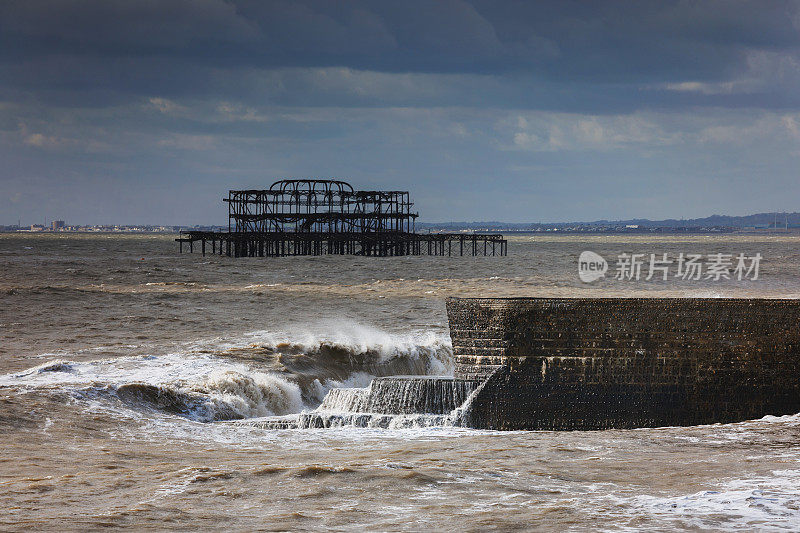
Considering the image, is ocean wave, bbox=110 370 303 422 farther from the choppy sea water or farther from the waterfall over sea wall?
the waterfall over sea wall

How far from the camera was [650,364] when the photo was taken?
44.3ft

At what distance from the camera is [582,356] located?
44.7 ft

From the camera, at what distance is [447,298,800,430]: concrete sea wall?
13312 mm

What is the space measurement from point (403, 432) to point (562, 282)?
44.5 metres

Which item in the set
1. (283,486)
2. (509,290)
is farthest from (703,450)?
(509,290)

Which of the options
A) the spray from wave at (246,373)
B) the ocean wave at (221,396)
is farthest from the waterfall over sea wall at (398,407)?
the spray from wave at (246,373)

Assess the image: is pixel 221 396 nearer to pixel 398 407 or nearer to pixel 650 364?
pixel 398 407

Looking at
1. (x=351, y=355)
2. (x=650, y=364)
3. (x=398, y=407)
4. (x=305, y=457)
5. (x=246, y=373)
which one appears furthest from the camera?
(x=351, y=355)

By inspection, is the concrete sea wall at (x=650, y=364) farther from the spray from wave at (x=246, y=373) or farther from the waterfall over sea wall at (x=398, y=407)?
the spray from wave at (x=246, y=373)

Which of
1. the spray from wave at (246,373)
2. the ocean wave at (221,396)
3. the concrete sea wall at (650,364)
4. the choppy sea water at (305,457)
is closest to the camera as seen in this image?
the choppy sea water at (305,457)

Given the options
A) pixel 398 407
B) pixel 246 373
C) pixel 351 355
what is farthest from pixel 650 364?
pixel 351 355

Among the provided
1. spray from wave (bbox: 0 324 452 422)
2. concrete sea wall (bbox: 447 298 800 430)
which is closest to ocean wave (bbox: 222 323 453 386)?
spray from wave (bbox: 0 324 452 422)

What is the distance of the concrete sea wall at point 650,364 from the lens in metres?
13.3

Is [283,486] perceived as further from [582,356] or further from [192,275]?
[192,275]
